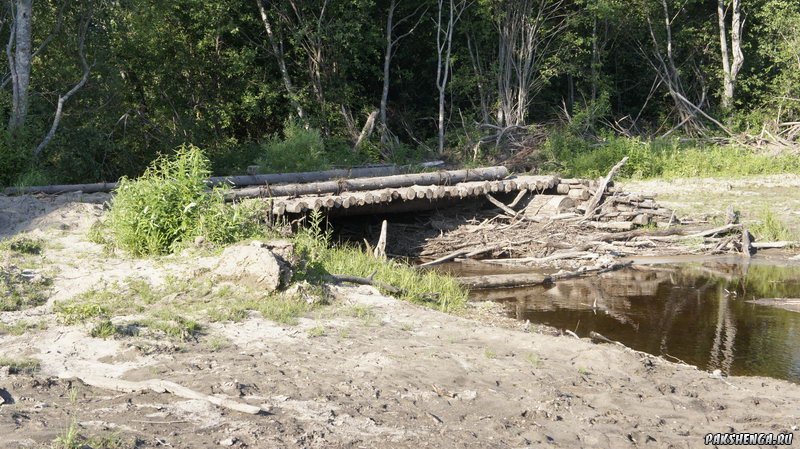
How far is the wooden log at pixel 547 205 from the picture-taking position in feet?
50.6

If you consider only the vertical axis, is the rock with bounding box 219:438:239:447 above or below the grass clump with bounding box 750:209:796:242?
above

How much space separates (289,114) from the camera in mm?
22812

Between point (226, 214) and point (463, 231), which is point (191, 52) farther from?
point (226, 214)

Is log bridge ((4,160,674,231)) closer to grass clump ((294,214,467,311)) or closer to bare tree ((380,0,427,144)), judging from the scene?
grass clump ((294,214,467,311))

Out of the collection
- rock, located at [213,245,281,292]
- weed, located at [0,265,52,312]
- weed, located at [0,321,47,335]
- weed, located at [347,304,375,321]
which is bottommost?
weed, located at [347,304,375,321]

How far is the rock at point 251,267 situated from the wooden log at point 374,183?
4286 mm

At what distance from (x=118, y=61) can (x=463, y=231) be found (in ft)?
33.4

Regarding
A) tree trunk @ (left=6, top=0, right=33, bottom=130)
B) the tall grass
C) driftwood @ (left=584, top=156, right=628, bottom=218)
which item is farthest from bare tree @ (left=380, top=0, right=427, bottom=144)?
tree trunk @ (left=6, top=0, right=33, bottom=130)

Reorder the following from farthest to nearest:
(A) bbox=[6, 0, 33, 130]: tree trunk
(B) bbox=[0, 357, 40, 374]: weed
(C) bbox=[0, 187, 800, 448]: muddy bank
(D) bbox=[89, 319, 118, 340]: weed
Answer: (A) bbox=[6, 0, 33, 130]: tree trunk
(D) bbox=[89, 319, 118, 340]: weed
(B) bbox=[0, 357, 40, 374]: weed
(C) bbox=[0, 187, 800, 448]: muddy bank

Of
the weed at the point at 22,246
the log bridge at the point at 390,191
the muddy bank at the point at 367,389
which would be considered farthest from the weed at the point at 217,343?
the log bridge at the point at 390,191

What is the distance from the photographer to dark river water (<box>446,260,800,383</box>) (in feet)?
29.0

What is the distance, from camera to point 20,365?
6039 millimetres

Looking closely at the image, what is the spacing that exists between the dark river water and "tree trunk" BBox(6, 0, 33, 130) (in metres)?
9.74

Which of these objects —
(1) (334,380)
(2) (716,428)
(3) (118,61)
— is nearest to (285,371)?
(1) (334,380)
